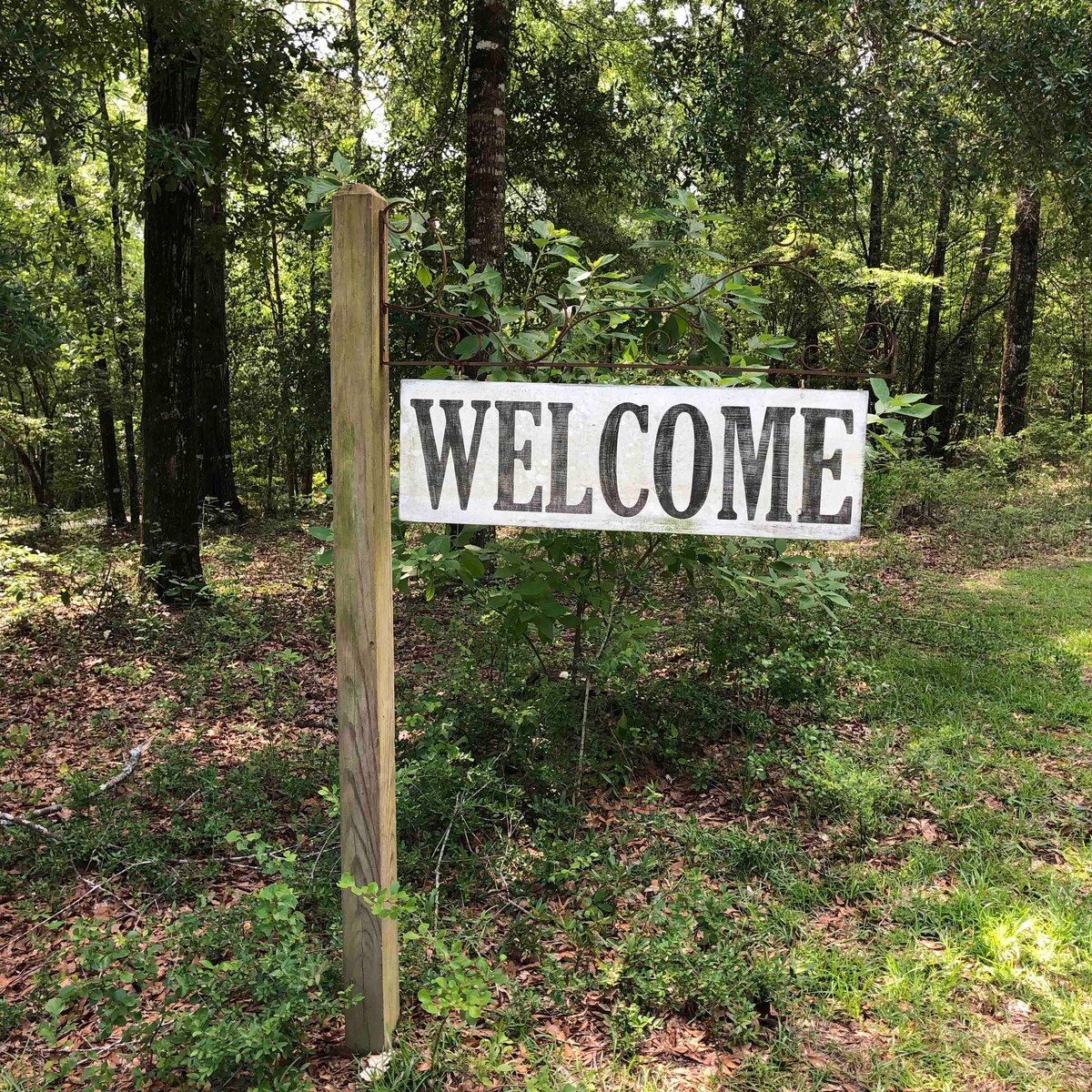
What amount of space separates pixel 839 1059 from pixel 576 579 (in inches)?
72.6

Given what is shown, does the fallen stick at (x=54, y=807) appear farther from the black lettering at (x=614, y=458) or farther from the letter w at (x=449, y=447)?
the black lettering at (x=614, y=458)

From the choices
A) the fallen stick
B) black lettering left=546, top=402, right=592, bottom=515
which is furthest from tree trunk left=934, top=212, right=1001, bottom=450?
black lettering left=546, top=402, right=592, bottom=515

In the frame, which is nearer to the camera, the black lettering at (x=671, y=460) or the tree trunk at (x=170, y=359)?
the black lettering at (x=671, y=460)

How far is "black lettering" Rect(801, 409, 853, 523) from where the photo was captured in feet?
6.22

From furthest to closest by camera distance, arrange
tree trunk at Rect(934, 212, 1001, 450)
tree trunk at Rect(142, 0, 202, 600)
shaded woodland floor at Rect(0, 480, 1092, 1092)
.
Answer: tree trunk at Rect(934, 212, 1001, 450) < tree trunk at Rect(142, 0, 202, 600) < shaded woodland floor at Rect(0, 480, 1092, 1092)

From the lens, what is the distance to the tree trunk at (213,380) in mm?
10180

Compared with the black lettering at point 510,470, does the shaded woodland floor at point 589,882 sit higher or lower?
lower

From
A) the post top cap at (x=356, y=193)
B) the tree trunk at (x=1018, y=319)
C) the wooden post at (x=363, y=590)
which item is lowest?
the wooden post at (x=363, y=590)

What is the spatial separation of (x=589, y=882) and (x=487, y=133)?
5337 millimetres

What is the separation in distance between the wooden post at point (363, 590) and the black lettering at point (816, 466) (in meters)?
1.06

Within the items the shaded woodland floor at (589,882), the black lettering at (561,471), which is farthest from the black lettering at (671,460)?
the shaded woodland floor at (589,882)

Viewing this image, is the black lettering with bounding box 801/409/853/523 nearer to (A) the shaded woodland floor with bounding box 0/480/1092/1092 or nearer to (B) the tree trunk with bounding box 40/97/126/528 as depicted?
(A) the shaded woodland floor with bounding box 0/480/1092/1092

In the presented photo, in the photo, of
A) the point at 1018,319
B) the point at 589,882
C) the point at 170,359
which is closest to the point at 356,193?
the point at 589,882

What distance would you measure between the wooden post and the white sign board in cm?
13
